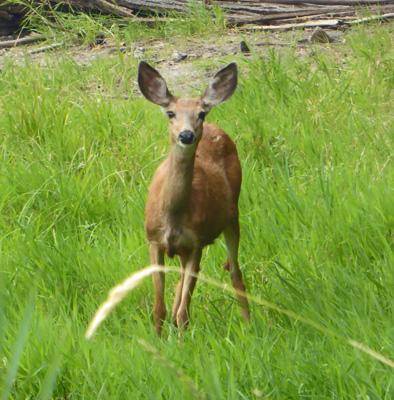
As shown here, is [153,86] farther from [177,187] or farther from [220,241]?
[220,241]

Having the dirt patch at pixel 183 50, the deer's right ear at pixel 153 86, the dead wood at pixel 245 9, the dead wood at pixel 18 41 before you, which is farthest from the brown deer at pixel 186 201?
the dead wood at pixel 18 41

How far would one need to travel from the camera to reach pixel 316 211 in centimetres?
443

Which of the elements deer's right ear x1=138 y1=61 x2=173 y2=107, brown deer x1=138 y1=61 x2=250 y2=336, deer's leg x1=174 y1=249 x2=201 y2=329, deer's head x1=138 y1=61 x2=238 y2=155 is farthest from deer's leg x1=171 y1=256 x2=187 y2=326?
deer's right ear x1=138 y1=61 x2=173 y2=107

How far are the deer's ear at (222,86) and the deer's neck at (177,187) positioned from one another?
0.42 metres

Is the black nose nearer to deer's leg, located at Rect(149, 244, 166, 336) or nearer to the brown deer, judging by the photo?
the brown deer

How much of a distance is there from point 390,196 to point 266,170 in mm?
1230

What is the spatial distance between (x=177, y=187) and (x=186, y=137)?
33 centimetres

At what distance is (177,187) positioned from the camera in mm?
3805

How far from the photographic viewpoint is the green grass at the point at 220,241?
9.43 feet

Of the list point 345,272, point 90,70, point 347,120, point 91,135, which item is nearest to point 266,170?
point 347,120

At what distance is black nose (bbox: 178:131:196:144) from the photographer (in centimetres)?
357

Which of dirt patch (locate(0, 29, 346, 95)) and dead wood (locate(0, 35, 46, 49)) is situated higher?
dirt patch (locate(0, 29, 346, 95))

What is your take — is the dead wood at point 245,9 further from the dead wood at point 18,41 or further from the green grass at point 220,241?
the green grass at point 220,241

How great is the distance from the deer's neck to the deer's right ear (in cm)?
37
